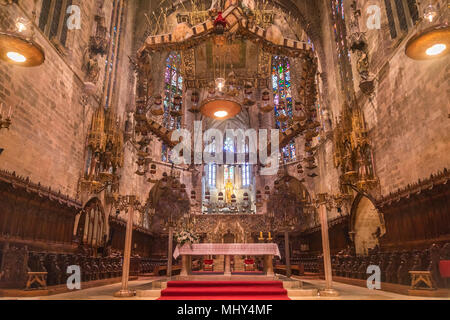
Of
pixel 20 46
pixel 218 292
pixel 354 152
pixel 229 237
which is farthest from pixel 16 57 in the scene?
pixel 229 237

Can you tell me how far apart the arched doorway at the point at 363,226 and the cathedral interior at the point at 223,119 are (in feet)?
0.18

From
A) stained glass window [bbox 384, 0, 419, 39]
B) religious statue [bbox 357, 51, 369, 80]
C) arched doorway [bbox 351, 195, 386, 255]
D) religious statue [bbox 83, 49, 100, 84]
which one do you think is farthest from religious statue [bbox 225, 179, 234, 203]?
stained glass window [bbox 384, 0, 419, 39]

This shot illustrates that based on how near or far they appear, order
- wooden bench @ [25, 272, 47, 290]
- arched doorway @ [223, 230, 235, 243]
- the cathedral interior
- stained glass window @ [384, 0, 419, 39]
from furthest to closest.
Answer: arched doorway @ [223, 230, 235, 243] < stained glass window @ [384, 0, 419, 39] < the cathedral interior < wooden bench @ [25, 272, 47, 290]

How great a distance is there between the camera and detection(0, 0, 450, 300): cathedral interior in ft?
25.3

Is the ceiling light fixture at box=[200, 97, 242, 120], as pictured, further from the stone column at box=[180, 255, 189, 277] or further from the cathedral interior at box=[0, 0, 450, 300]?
the stone column at box=[180, 255, 189, 277]

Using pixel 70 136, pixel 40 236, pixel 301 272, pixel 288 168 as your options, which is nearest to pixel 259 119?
pixel 288 168

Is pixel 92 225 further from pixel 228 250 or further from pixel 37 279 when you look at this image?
Answer: pixel 228 250

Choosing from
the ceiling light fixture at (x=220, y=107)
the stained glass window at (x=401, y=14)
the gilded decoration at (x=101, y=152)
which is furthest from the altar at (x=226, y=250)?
the stained glass window at (x=401, y=14)

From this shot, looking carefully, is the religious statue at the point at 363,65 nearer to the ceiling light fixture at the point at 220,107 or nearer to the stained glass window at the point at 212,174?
the ceiling light fixture at the point at 220,107

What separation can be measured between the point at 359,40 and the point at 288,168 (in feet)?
40.4

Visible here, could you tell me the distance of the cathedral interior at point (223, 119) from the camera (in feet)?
25.3

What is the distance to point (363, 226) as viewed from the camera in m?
13.6

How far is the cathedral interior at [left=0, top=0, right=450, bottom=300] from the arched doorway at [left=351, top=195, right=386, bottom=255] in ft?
0.18

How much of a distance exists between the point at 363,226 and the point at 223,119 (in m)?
7.72
